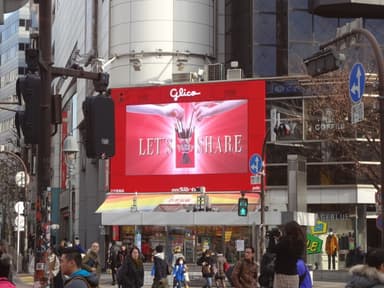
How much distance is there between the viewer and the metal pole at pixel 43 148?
891cm

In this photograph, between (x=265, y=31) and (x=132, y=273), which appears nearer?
(x=132, y=273)

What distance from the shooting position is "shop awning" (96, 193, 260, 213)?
43750 mm

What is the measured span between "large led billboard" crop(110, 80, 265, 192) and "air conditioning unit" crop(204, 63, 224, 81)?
2.58 feet

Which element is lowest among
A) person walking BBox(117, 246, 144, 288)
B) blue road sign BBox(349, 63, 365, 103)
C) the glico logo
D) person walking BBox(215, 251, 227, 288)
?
person walking BBox(215, 251, 227, 288)

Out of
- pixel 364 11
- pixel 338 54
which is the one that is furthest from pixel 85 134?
pixel 364 11

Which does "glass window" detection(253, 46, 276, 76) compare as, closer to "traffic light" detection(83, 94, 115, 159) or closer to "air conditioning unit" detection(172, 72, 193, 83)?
"air conditioning unit" detection(172, 72, 193, 83)

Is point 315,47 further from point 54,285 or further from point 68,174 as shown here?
point 54,285

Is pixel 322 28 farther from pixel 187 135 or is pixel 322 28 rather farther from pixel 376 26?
pixel 187 135

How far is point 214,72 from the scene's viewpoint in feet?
152

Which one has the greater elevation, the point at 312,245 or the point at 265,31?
the point at 265,31

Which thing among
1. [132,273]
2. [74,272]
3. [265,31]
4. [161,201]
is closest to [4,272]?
[74,272]

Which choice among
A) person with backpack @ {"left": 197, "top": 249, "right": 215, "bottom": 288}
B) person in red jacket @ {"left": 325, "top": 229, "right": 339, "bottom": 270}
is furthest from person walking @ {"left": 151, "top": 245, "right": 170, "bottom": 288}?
person in red jacket @ {"left": 325, "top": 229, "right": 339, "bottom": 270}

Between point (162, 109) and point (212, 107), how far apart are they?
9.76 feet

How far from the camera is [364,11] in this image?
149ft
